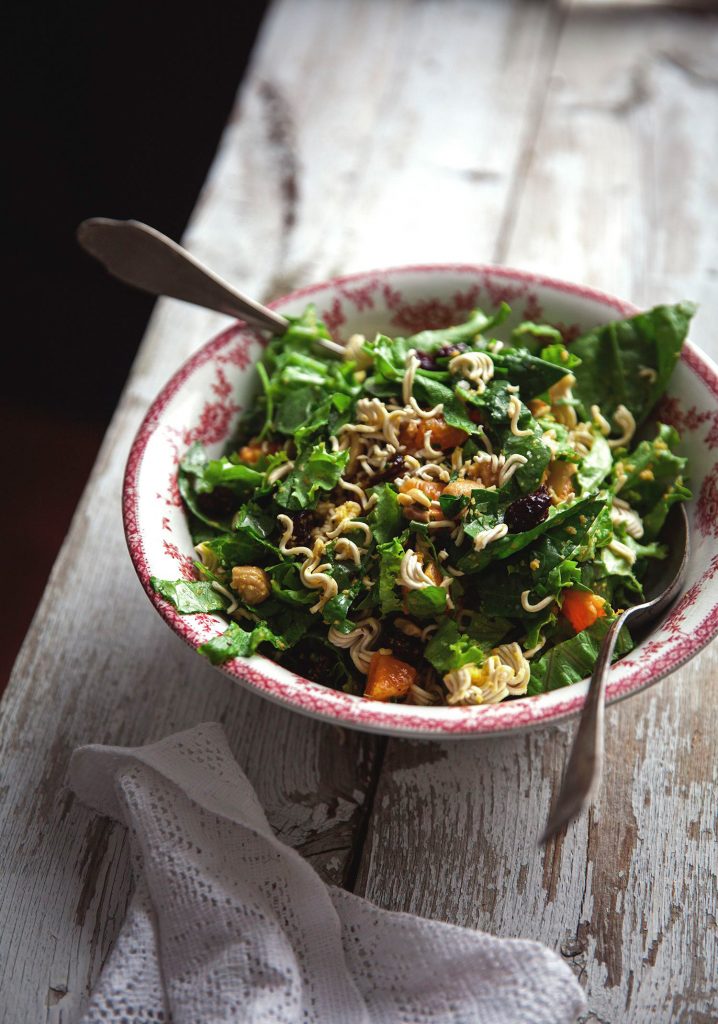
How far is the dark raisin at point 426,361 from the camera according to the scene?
8.09 feet

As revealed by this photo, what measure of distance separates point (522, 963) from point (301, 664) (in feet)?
2.74

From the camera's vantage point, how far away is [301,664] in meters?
2.23

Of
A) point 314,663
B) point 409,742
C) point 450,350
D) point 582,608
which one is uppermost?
point 450,350

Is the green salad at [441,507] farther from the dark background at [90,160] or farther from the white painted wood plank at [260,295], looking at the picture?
the dark background at [90,160]

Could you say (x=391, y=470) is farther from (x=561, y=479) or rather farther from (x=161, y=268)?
(x=161, y=268)

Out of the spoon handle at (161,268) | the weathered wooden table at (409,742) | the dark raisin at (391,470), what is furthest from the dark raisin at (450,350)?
the weathered wooden table at (409,742)

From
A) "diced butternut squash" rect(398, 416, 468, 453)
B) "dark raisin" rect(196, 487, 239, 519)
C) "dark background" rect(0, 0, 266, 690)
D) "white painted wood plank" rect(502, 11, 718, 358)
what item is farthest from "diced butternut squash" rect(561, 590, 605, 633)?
"dark background" rect(0, 0, 266, 690)

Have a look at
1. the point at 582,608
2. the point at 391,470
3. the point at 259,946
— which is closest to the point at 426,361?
the point at 391,470

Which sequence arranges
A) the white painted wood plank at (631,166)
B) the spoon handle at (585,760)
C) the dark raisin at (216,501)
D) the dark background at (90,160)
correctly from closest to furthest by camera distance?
the spoon handle at (585,760) → the dark raisin at (216,501) → the white painted wood plank at (631,166) → the dark background at (90,160)

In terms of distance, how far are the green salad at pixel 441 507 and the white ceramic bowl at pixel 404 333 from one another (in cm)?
6

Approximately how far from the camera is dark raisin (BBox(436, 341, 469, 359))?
2.46 m

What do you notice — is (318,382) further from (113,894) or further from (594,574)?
(113,894)

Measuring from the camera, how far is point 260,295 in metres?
3.51

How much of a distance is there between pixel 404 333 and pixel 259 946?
1770mm
